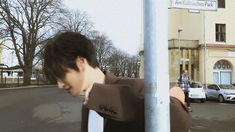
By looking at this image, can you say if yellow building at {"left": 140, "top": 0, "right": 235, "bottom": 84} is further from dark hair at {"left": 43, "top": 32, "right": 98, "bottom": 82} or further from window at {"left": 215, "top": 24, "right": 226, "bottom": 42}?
dark hair at {"left": 43, "top": 32, "right": 98, "bottom": 82}

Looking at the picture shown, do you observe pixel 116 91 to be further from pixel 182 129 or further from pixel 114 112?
pixel 182 129

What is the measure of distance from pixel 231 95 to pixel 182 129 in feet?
112

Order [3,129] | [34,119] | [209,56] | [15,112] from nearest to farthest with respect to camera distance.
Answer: [3,129]
[34,119]
[15,112]
[209,56]

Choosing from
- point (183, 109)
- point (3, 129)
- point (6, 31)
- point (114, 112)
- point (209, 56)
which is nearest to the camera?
point (114, 112)

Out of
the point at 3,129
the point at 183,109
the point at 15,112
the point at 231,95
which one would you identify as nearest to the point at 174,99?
the point at 183,109

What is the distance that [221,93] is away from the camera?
35906mm

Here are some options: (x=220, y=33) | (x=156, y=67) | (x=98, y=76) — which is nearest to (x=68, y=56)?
(x=98, y=76)

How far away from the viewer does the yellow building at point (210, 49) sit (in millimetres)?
49062

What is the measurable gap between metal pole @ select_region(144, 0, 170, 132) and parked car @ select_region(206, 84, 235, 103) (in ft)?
111

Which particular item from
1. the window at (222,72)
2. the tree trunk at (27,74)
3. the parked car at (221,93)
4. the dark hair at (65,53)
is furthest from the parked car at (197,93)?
the tree trunk at (27,74)

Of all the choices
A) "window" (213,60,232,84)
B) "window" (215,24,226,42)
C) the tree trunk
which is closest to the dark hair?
"window" (213,60,232,84)

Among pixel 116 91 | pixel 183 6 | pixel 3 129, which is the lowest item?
pixel 3 129

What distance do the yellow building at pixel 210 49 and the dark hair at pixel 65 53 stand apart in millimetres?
46562

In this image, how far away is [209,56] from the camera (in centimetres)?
4966
